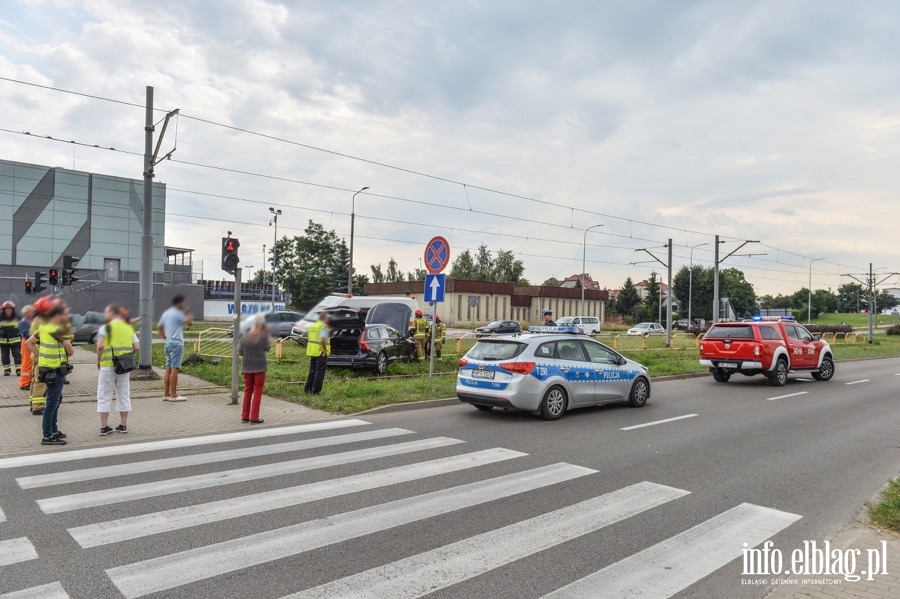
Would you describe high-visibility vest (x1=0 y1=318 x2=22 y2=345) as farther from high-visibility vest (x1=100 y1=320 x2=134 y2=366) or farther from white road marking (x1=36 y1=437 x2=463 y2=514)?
white road marking (x1=36 y1=437 x2=463 y2=514)

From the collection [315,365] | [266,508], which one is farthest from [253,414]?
[266,508]

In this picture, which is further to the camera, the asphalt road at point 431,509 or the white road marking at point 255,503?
the white road marking at point 255,503

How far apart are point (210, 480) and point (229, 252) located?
5416 millimetres

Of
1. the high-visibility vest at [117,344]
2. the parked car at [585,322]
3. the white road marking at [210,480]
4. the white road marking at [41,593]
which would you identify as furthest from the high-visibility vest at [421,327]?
the parked car at [585,322]

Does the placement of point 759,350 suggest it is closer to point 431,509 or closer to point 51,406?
point 431,509

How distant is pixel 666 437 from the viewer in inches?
347

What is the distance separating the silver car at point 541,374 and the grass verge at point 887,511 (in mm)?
4894

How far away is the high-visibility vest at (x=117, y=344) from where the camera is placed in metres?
7.91

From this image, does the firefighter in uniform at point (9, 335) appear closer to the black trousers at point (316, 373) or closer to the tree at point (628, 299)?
the black trousers at point (316, 373)

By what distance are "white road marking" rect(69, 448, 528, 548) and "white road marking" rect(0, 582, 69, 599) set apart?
0.69 m

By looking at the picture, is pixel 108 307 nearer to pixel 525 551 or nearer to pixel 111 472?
pixel 111 472

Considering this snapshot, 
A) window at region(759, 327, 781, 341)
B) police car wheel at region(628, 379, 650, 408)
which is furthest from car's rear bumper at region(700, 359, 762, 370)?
police car wheel at region(628, 379, 650, 408)

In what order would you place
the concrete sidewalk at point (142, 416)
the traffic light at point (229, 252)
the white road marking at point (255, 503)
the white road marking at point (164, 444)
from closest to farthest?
the white road marking at point (255, 503) → the white road marking at point (164, 444) → the concrete sidewalk at point (142, 416) → the traffic light at point (229, 252)

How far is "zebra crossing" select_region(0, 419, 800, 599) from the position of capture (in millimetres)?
3959
